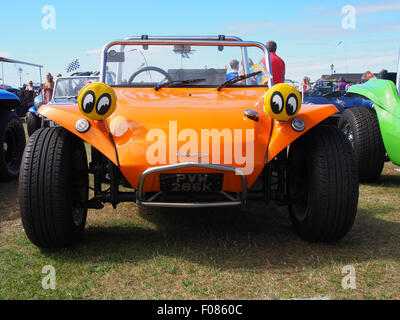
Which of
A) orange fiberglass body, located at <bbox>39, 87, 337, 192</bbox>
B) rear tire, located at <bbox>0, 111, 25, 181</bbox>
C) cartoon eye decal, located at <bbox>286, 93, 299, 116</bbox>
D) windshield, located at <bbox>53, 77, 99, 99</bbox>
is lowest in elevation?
rear tire, located at <bbox>0, 111, 25, 181</bbox>

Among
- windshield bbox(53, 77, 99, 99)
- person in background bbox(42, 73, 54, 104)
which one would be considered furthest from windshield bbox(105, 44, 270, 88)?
person in background bbox(42, 73, 54, 104)

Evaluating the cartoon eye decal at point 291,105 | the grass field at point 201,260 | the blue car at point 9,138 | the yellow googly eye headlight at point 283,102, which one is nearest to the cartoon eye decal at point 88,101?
the grass field at point 201,260

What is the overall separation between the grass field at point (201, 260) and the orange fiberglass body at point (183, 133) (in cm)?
52

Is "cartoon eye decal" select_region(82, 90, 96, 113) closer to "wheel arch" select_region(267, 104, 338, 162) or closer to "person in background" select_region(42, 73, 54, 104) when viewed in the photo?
"wheel arch" select_region(267, 104, 338, 162)

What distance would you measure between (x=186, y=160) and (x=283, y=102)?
80 cm

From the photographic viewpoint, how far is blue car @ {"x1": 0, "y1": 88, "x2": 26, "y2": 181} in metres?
5.81

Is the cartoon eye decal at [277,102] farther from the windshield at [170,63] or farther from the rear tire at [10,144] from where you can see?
the rear tire at [10,144]

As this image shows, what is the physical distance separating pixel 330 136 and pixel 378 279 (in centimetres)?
105

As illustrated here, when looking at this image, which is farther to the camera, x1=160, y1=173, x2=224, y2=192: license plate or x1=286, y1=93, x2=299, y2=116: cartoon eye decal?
x1=286, y1=93, x2=299, y2=116: cartoon eye decal

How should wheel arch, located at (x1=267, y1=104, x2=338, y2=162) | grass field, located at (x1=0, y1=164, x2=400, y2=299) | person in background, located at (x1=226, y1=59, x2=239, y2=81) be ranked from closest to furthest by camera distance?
1. grass field, located at (x1=0, y1=164, x2=400, y2=299)
2. wheel arch, located at (x1=267, y1=104, x2=338, y2=162)
3. person in background, located at (x1=226, y1=59, x2=239, y2=81)

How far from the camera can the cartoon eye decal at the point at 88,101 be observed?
3.05 m

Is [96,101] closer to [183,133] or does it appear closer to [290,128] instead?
[183,133]

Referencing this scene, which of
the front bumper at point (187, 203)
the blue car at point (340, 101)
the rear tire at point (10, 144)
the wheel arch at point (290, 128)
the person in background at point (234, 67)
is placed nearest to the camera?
the front bumper at point (187, 203)
